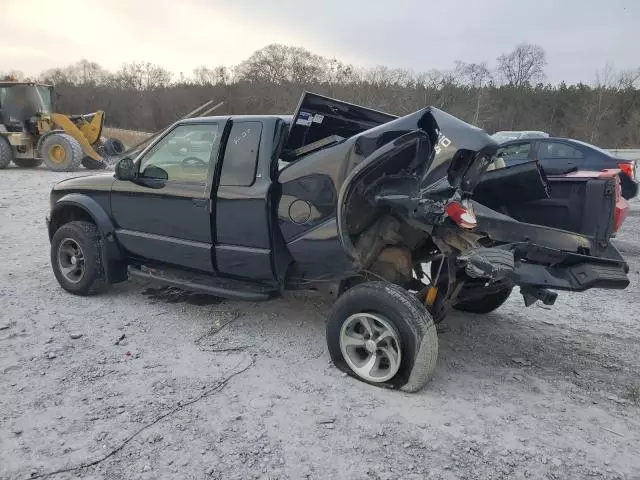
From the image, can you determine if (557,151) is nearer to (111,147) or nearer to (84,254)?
(84,254)

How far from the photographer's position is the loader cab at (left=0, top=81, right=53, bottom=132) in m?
16.6

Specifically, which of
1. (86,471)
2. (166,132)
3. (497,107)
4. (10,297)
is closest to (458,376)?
(86,471)

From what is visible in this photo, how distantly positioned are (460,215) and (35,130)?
674 inches

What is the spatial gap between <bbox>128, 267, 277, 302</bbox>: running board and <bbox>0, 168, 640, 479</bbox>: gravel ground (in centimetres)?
32

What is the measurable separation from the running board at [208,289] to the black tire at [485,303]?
1.97 metres

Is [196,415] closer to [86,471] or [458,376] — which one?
[86,471]

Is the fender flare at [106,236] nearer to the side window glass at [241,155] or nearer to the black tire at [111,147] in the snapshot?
the side window glass at [241,155]

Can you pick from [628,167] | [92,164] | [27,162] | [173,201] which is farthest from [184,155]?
[27,162]

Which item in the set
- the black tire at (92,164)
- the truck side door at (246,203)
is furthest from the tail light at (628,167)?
the black tire at (92,164)

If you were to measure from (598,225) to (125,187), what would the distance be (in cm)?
399

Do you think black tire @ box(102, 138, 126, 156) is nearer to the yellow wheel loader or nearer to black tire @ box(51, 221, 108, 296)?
the yellow wheel loader

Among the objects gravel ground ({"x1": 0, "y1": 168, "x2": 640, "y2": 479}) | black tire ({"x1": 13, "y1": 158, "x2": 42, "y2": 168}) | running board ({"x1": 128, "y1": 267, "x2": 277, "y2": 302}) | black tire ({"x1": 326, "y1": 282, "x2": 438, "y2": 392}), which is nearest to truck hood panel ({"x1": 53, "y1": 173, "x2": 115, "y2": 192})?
running board ({"x1": 128, "y1": 267, "x2": 277, "y2": 302})

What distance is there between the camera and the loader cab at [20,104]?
1661 centimetres

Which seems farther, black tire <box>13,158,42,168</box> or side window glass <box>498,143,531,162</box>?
black tire <box>13,158,42,168</box>
